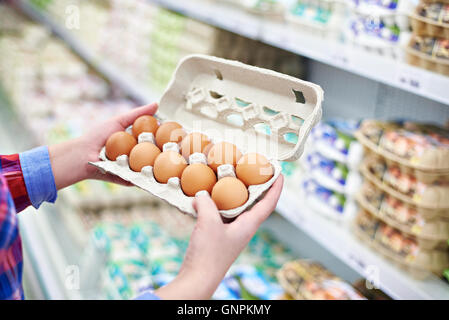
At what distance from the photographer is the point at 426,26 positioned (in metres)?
1.15

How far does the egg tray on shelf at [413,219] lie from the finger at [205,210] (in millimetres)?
661

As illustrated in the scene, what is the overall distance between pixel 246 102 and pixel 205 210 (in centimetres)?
38

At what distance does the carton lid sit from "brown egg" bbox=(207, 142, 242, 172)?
Result: 52 mm

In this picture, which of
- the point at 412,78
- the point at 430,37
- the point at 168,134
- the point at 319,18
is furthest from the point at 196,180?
the point at 319,18

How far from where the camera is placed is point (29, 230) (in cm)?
242

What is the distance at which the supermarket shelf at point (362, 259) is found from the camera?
1148 mm

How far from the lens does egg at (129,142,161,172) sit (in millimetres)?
1017

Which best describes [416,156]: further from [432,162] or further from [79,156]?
[79,156]

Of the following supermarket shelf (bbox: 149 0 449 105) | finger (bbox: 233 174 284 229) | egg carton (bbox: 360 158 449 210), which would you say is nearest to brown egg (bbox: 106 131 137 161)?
finger (bbox: 233 174 284 229)

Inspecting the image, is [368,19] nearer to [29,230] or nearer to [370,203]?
[370,203]

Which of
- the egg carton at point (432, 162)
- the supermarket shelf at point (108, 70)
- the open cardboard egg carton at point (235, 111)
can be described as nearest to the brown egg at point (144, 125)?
the open cardboard egg carton at point (235, 111)

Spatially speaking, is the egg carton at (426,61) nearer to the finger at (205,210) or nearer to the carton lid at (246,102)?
the carton lid at (246,102)
